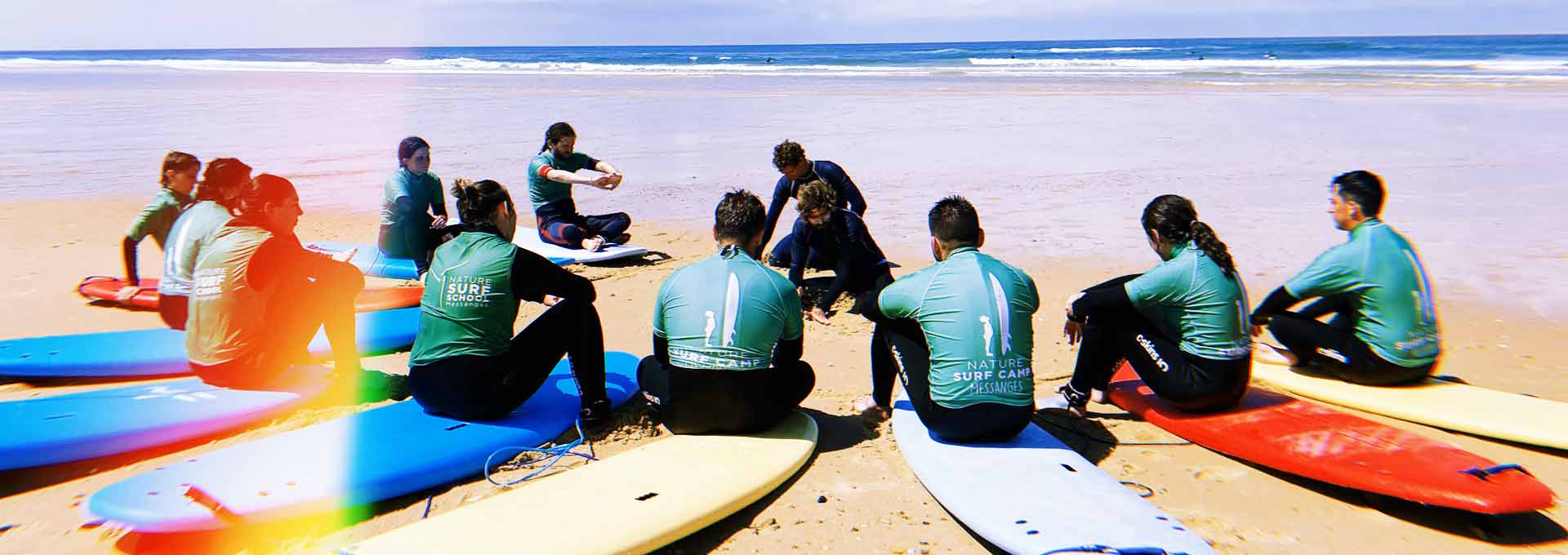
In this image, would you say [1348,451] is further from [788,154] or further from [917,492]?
[788,154]

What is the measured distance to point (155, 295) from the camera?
275 inches

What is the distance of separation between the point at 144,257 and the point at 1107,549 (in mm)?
8551

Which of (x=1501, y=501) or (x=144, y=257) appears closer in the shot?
(x=1501, y=501)

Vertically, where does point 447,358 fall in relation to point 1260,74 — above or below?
below

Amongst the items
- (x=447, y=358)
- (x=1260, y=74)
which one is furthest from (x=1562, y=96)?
(x=447, y=358)

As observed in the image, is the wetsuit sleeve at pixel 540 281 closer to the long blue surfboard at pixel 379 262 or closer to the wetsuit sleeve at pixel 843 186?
the wetsuit sleeve at pixel 843 186

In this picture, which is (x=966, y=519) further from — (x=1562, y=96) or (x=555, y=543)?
(x=1562, y=96)

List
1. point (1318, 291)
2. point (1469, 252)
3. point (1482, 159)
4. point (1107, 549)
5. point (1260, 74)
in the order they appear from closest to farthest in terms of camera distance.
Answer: point (1107, 549)
point (1318, 291)
point (1469, 252)
point (1482, 159)
point (1260, 74)

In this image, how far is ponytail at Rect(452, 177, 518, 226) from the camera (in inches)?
168

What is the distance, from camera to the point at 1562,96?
22625 millimetres

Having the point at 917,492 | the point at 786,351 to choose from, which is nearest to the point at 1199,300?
the point at 917,492

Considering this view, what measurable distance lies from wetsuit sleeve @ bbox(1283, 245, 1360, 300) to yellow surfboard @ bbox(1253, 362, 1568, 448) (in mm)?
538

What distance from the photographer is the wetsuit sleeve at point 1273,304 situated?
5.02m

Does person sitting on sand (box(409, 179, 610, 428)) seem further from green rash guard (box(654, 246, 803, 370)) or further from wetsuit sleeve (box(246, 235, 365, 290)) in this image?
wetsuit sleeve (box(246, 235, 365, 290))
